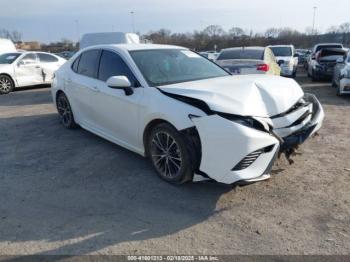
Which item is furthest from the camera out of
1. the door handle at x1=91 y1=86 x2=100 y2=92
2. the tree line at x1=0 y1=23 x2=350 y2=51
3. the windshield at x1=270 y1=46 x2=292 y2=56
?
the tree line at x1=0 y1=23 x2=350 y2=51

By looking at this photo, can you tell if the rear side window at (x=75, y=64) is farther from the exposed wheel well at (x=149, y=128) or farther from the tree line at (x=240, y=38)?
the tree line at (x=240, y=38)

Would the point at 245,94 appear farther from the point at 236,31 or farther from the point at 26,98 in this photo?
the point at 236,31

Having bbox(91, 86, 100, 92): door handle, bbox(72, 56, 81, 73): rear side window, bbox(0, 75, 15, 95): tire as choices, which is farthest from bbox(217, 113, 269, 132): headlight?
bbox(0, 75, 15, 95): tire

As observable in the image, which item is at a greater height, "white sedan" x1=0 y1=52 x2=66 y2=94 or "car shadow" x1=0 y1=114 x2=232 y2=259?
"white sedan" x1=0 y1=52 x2=66 y2=94

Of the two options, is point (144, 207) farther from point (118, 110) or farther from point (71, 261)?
point (118, 110)

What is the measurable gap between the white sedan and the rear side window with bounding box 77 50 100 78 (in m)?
8.18

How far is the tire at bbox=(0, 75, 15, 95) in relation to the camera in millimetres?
12866

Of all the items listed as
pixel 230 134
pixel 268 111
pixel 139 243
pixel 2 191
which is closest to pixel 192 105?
pixel 230 134

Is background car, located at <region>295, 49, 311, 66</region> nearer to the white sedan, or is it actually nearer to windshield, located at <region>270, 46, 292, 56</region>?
windshield, located at <region>270, 46, 292, 56</region>

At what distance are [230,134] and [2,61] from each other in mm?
12491

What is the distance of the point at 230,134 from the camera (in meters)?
3.41

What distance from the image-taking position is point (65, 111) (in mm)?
6824

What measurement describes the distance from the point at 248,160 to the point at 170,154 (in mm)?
1032

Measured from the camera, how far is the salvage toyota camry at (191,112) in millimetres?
3500
